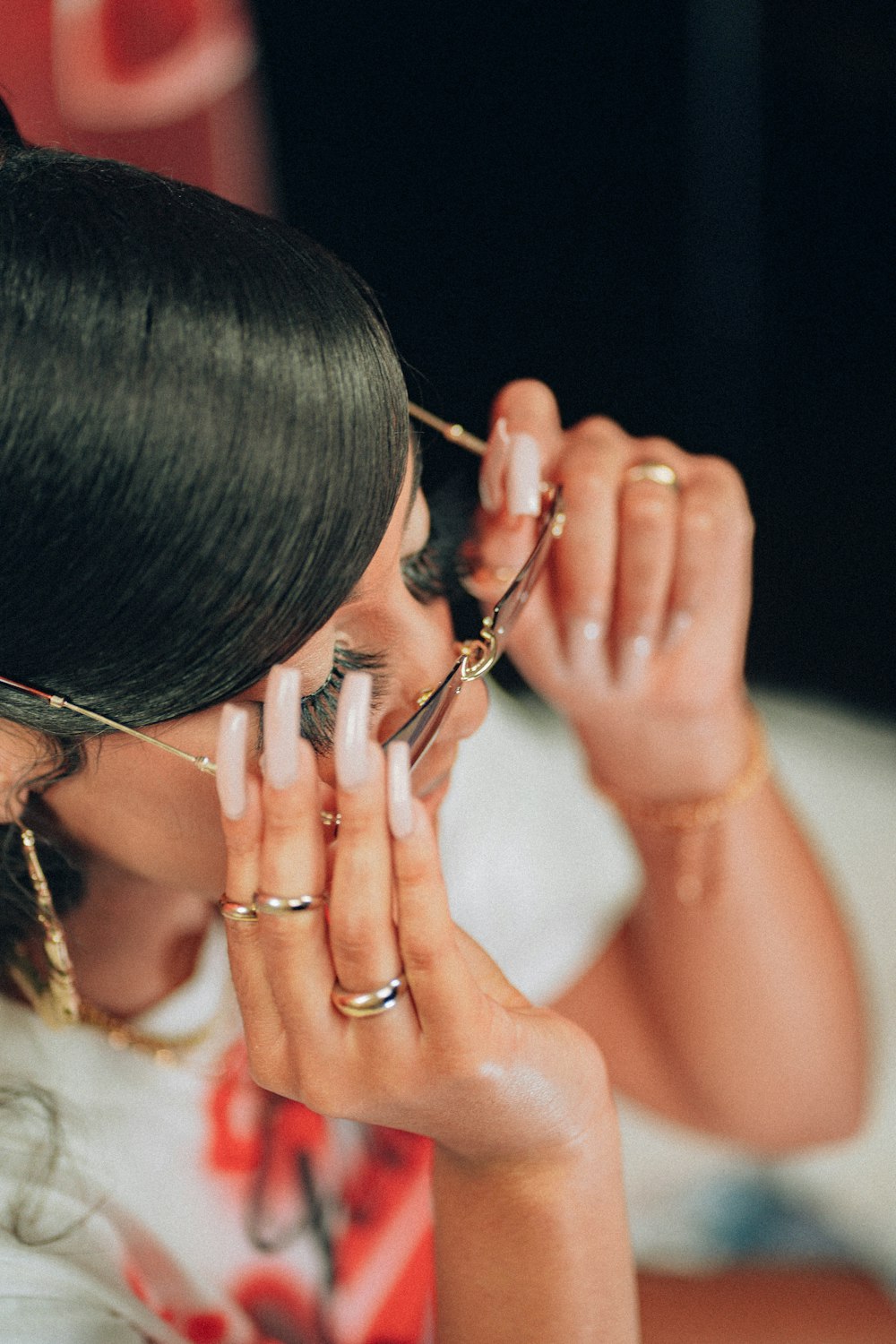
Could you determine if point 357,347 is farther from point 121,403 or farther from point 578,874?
point 578,874

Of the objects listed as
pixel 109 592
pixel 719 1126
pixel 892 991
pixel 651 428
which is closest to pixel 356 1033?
pixel 109 592

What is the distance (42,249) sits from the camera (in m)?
0.51

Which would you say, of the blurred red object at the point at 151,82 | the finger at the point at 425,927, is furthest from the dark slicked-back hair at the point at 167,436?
the blurred red object at the point at 151,82

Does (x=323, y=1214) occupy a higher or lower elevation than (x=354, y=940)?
lower

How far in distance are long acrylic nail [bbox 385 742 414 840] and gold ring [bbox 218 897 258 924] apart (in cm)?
9

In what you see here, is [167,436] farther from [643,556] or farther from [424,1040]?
[643,556]

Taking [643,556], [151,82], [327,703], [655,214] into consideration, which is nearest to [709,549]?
[643,556]

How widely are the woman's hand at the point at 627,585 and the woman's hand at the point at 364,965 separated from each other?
33 cm

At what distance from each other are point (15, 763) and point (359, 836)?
8.6 inches

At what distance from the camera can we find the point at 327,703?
2.06 feet

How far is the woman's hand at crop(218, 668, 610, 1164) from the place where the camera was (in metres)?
0.57

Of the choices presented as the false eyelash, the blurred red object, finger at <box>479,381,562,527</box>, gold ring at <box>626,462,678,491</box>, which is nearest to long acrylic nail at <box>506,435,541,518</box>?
finger at <box>479,381,562,527</box>

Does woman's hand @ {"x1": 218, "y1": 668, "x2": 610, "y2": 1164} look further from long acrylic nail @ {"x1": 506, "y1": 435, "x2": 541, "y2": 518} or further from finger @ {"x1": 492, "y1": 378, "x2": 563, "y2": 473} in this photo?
finger @ {"x1": 492, "y1": 378, "x2": 563, "y2": 473}

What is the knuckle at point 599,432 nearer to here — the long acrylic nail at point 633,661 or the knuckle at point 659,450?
the knuckle at point 659,450
